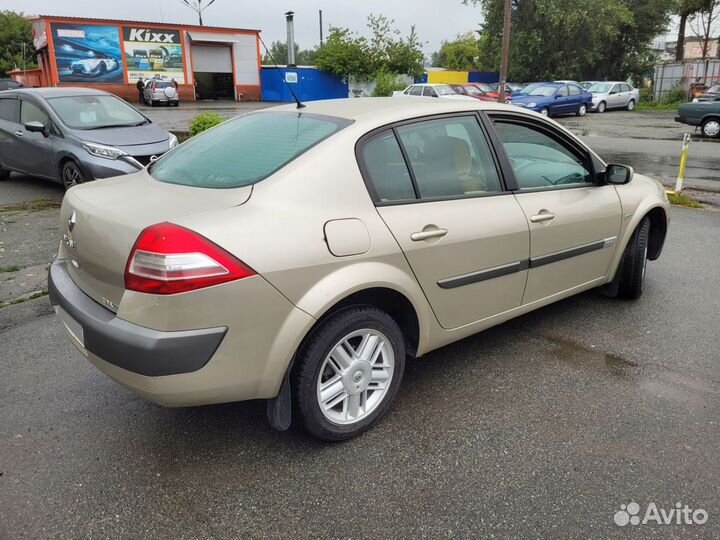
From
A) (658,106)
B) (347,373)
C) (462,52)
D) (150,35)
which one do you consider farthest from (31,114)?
(462,52)

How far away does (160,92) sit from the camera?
31.2 metres

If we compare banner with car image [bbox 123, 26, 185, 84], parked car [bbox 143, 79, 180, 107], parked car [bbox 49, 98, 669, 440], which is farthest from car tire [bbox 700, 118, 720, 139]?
banner with car image [bbox 123, 26, 185, 84]

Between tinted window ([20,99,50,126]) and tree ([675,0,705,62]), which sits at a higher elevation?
tree ([675,0,705,62])

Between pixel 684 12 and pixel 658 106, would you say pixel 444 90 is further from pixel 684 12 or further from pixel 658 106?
pixel 684 12

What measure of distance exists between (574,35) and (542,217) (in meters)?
36.8

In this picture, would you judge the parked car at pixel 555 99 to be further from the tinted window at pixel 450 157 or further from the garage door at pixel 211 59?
the garage door at pixel 211 59

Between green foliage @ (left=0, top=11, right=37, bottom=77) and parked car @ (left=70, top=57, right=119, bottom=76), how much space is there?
580 inches

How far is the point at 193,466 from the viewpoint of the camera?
8.78ft

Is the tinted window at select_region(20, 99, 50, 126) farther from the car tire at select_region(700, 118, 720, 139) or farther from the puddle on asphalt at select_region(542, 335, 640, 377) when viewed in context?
the car tire at select_region(700, 118, 720, 139)

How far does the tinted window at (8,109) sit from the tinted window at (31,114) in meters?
0.25

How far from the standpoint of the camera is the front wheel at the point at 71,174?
7.95m

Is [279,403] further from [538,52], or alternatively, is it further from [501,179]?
[538,52]

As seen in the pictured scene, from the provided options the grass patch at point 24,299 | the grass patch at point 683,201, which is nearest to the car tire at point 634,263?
the grass patch at point 683,201

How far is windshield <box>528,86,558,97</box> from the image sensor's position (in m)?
24.8
